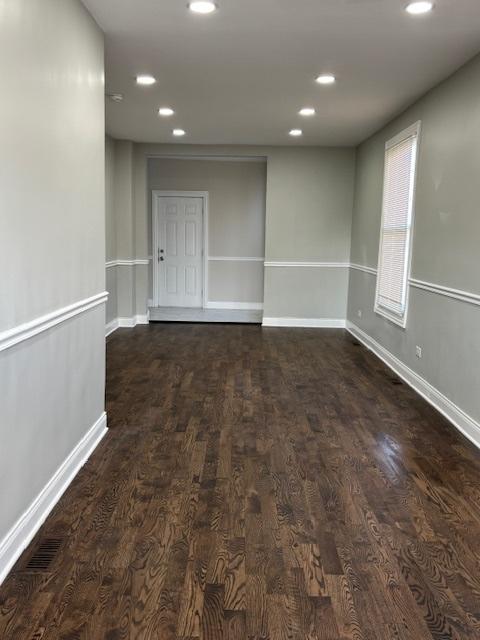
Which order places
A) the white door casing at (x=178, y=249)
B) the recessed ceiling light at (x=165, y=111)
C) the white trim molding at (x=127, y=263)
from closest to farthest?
1. the recessed ceiling light at (x=165, y=111)
2. the white trim molding at (x=127, y=263)
3. the white door casing at (x=178, y=249)

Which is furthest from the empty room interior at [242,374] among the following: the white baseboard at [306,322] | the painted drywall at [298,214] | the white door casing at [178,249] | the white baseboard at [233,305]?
the white baseboard at [233,305]

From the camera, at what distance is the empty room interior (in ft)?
A: 6.88

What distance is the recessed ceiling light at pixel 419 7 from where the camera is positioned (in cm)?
298

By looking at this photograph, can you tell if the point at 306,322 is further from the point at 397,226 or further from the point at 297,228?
the point at 397,226

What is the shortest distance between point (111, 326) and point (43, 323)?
500cm

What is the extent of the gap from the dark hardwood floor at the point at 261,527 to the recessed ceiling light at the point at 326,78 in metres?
2.49

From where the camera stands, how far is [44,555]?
2285 mm

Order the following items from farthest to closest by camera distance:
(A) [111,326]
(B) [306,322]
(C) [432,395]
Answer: (B) [306,322], (A) [111,326], (C) [432,395]

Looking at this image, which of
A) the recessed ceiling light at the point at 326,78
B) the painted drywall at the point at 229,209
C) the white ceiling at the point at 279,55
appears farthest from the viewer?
the painted drywall at the point at 229,209

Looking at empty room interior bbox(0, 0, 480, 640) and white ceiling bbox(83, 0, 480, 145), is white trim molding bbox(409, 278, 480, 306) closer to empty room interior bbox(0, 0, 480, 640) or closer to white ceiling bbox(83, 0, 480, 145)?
empty room interior bbox(0, 0, 480, 640)

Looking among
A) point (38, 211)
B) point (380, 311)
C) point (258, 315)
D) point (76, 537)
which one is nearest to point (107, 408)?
point (76, 537)

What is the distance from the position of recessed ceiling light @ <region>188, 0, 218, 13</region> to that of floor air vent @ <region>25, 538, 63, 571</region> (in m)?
2.69

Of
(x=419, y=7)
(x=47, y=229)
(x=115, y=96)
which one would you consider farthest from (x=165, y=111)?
(x=47, y=229)

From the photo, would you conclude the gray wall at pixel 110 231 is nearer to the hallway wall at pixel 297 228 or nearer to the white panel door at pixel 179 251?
the hallway wall at pixel 297 228
